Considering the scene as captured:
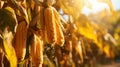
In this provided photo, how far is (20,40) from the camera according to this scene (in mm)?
1319

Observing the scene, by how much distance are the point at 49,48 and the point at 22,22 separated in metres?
0.35

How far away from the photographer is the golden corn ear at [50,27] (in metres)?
1.24

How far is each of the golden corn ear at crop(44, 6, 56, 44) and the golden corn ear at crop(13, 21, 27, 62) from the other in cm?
9

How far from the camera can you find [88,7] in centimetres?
253

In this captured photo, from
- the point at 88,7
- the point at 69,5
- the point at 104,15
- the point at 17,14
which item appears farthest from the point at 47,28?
the point at 104,15

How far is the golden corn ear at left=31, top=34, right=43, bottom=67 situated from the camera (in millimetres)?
1306

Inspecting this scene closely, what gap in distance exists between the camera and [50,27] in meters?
1.26

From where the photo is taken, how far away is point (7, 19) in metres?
1.29

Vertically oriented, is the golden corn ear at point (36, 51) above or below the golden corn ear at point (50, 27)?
below

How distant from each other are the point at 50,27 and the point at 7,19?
147mm

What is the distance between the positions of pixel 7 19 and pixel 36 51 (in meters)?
0.14

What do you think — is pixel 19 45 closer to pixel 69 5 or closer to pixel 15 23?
pixel 15 23

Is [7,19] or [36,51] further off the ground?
[7,19]

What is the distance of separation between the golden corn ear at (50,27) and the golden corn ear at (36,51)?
0.22 ft
